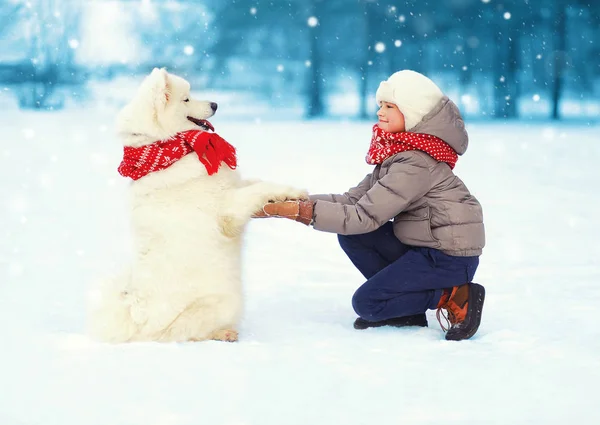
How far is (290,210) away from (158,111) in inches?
24.3

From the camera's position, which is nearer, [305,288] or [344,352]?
[344,352]

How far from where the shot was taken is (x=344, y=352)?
262 cm

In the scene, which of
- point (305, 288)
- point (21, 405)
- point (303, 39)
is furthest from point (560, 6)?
point (21, 405)

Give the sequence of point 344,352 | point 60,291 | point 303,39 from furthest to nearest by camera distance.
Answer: point 303,39
point 60,291
point 344,352

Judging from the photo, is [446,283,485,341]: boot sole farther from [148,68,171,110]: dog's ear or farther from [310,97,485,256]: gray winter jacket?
[148,68,171,110]: dog's ear

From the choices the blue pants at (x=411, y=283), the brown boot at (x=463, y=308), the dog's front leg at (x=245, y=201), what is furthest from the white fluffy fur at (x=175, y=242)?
the brown boot at (x=463, y=308)

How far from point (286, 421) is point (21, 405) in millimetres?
809

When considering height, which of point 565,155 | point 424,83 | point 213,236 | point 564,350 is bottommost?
point 565,155

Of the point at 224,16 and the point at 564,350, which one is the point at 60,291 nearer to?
the point at 564,350

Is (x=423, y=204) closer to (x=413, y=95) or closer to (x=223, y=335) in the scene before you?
(x=413, y=95)

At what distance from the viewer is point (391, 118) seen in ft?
9.34

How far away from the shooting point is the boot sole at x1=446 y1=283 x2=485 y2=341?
2.79 meters

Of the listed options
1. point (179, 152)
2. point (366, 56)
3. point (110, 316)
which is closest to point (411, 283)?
point (179, 152)

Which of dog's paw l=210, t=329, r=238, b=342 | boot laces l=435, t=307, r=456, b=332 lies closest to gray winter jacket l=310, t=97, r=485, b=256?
boot laces l=435, t=307, r=456, b=332
